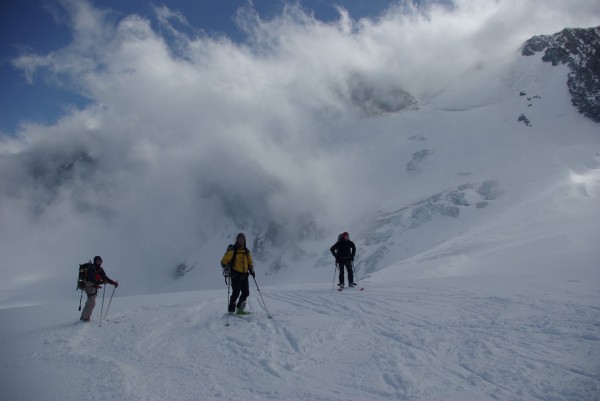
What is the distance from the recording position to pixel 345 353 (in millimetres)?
6738

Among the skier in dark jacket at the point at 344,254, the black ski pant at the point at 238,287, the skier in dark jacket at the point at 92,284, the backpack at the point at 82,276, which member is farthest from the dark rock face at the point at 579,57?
the backpack at the point at 82,276

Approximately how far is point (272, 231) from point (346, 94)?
76418 millimetres

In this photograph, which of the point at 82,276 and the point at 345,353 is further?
the point at 82,276

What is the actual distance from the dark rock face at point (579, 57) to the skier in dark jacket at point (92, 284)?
364ft

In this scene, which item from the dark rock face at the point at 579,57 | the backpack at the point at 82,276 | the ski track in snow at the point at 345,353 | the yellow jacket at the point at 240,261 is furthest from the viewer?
the dark rock face at the point at 579,57

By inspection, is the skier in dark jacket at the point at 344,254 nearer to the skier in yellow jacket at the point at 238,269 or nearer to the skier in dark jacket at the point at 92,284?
the skier in yellow jacket at the point at 238,269

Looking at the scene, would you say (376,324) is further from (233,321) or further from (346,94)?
(346,94)

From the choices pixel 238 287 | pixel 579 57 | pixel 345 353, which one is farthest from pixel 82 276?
pixel 579 57

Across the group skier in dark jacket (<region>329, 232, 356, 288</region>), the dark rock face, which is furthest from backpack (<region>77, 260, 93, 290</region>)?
the dark rock face

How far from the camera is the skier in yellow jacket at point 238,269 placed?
10.2 m

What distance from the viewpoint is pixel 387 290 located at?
1316 cm

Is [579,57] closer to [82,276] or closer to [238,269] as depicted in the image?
[238,269]

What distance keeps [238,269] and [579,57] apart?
135 metres

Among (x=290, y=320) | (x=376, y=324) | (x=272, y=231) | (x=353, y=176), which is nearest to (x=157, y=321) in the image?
(x=290, y=320)
